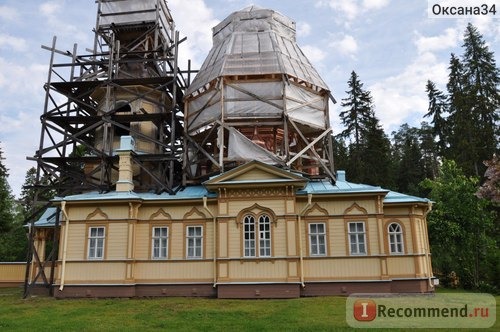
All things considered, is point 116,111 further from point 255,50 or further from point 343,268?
point 343,268

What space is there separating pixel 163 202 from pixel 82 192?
5.43 metres

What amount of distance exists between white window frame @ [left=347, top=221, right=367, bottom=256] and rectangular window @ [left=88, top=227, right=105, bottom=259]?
1010cm

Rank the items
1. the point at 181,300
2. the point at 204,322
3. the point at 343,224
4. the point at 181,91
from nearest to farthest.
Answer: the point at 204,322 < the point at 181,300 < the point at 343,224 < the point at 181,91

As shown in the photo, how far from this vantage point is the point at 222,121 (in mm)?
19219

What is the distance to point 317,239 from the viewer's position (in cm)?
1672

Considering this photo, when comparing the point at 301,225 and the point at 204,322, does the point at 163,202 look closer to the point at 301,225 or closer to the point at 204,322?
the point at 301,225

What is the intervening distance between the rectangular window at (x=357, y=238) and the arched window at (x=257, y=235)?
327 cm

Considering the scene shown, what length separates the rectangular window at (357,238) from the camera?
54.1 feet

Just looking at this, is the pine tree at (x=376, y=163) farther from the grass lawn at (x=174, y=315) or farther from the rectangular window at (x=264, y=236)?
the grass lawn at (x=174, y=315)

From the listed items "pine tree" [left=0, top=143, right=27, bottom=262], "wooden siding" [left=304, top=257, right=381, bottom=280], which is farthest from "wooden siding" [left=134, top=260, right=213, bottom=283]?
"pine tree" [left=0, top=143, right=27, bottom=262]

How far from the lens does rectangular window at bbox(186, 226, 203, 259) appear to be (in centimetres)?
1722

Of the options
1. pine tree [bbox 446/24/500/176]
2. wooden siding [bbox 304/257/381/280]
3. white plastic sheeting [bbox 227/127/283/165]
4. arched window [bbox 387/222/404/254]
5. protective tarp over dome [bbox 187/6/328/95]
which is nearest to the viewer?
wooden siding [bbox 304/257/381/280]

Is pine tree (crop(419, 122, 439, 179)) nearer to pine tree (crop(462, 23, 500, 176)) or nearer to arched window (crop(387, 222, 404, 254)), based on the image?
pine tree (crop(462, 23, 500, 176))

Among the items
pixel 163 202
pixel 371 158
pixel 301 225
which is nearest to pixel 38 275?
pixel 163 202
